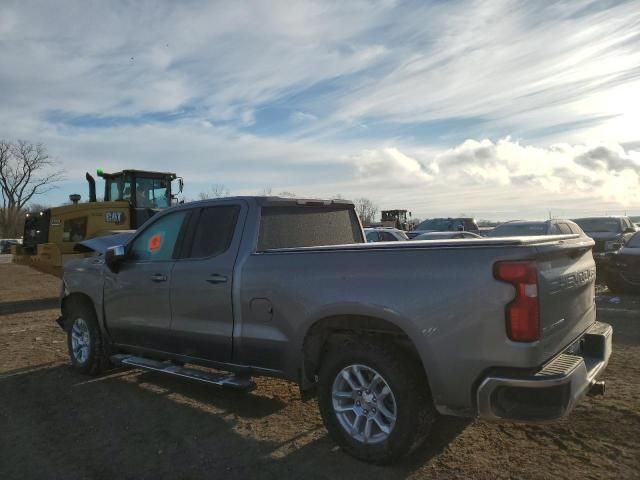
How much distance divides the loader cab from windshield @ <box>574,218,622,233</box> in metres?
12.0

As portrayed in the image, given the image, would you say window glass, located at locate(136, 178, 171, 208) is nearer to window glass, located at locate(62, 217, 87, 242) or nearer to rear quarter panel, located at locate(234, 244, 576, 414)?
window glass, located at locate(62, 217, 87, 242)

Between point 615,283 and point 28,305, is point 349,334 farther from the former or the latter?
point 28,305

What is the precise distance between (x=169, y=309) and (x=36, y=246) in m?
9.89

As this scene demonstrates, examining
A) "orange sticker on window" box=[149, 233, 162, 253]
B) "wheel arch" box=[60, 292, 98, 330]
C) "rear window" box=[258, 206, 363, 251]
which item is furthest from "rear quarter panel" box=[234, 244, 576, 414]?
"wheel arch" box=[60, 292, 98, 330]

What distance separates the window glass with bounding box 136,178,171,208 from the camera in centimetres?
1438

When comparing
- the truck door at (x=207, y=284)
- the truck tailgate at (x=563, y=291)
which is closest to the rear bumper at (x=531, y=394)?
the truck tailgate at (x=563, y=291)

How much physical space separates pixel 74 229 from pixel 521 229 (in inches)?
436

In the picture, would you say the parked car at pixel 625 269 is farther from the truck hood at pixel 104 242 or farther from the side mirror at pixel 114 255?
the side mirror at pixel 114 255

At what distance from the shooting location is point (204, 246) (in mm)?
4941

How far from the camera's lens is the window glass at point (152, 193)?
47.2 feet

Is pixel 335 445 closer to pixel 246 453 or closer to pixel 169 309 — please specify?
pixel 246 453

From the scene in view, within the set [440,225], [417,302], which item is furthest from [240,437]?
[440,225]

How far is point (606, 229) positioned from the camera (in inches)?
612

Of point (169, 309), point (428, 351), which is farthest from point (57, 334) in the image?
point (428, 351)
